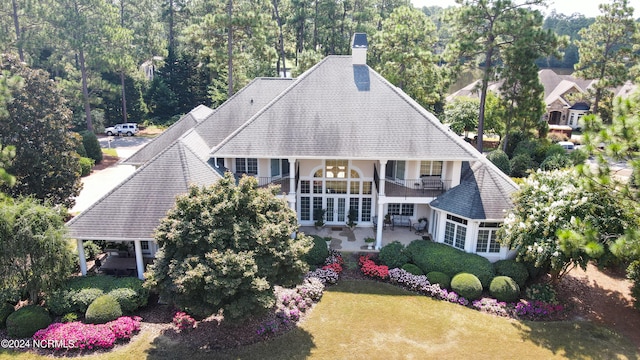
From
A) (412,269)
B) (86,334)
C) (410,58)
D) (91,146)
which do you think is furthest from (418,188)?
(91,146)

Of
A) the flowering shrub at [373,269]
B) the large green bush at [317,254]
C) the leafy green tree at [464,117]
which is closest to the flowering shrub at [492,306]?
the flowering shrub at [373,269]

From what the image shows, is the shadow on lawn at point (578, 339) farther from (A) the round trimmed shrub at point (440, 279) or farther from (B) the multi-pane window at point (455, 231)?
(B) the multi-pane window at point (455, 231)

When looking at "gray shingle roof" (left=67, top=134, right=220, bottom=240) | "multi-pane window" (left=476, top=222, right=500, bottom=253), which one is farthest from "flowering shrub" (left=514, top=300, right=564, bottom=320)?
"gray shingle roof" (left=67, top=134, right=220, bottom=240)

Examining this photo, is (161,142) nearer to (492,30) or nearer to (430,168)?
(430,168)

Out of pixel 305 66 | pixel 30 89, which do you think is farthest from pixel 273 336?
pixel 305 66

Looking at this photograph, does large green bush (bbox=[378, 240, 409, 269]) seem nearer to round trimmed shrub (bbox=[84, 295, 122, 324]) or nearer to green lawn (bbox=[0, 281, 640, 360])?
green lawn (bbox=[0, 281, 640, 360])

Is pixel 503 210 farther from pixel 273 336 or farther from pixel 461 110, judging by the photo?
pixel 461 110
